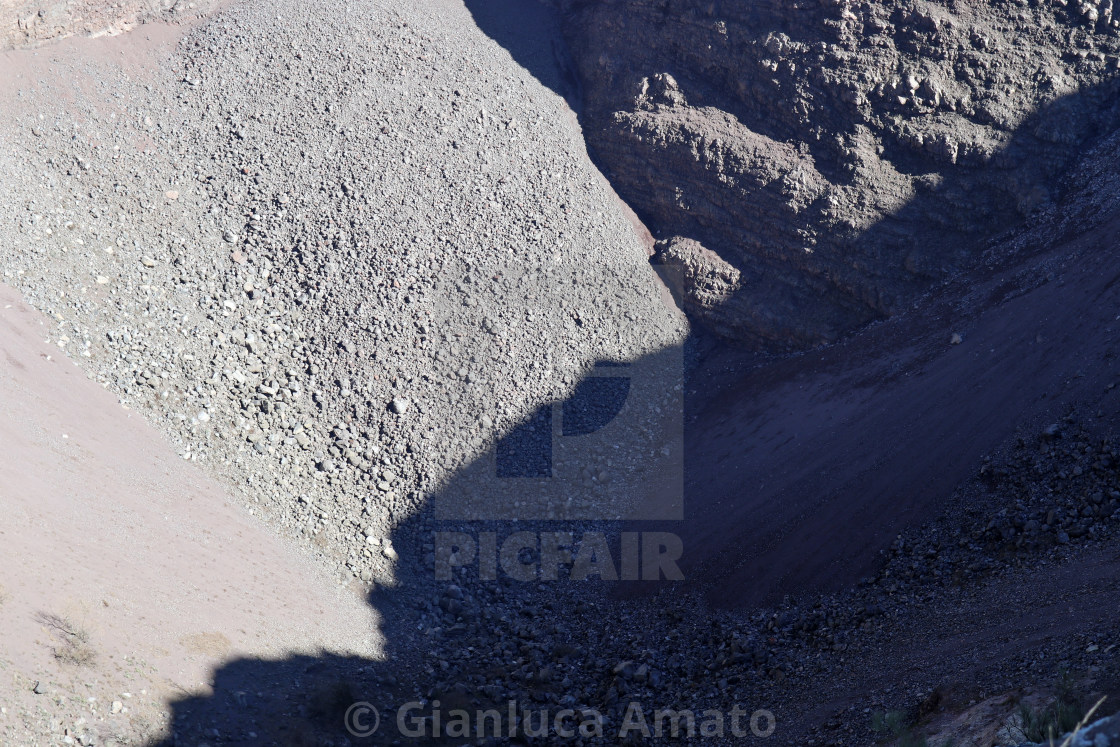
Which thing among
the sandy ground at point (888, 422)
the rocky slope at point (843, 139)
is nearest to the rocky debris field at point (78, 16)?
the rocky slope at point (843, 139)

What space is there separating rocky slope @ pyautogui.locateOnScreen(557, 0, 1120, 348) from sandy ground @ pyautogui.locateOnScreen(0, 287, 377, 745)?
23.7 ft

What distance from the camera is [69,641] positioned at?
6.98 m

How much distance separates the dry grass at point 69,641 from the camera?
686 centimetres

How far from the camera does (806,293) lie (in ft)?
40.3

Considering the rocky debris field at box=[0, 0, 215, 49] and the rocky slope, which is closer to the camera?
the rocky slope

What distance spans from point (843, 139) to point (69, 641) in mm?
10975

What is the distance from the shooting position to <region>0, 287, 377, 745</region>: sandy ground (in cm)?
678

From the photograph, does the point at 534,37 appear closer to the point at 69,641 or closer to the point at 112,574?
the point at 112,574

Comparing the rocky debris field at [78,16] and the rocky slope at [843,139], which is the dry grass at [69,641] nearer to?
the rocky slope at [843,139]

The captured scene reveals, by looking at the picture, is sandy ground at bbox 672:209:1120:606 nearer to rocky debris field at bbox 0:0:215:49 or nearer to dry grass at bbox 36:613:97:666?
dry grass at bbox 36:613:97:666

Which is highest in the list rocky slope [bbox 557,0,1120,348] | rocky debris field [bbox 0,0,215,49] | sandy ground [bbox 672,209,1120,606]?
rocky debris field [bbox 0,0,215,49]

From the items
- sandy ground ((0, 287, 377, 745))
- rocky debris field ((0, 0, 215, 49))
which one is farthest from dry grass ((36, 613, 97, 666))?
rocky debris field ((0, 0, 215, 49))

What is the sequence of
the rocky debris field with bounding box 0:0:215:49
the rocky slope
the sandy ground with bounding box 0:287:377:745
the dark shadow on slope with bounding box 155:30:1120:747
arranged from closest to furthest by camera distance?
1. the sandy ground with bounding box 0:287:377:745
2. the dark shadow on slope with bounding box 155:30:1120:747
3. the rocky slope
4. the rocky debris field with bounding box 0:0:215:49

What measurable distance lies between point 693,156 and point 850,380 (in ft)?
13.9
